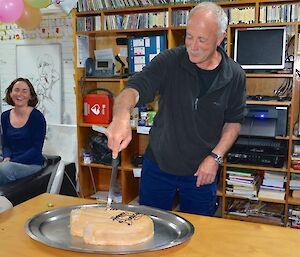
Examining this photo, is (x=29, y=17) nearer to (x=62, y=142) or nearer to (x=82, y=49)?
(x=82, y=49)

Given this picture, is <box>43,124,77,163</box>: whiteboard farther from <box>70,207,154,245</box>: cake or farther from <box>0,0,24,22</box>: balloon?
<box>70,207,154,245</box>: cake

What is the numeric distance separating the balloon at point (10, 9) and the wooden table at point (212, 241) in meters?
2.32

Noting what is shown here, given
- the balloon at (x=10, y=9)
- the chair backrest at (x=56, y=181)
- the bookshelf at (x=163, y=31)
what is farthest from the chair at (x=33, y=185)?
the balloon at (x=10, y=9)

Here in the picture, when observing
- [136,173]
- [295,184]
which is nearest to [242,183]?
[295,184]

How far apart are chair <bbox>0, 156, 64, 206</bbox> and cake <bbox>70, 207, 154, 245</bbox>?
199cm

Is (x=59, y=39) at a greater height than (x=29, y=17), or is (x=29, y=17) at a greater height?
(x=29, y=17)

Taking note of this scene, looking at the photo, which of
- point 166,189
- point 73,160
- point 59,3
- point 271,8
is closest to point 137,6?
point 59,3

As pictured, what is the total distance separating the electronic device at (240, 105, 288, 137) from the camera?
326 centimetres

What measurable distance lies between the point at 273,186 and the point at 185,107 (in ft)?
6.18

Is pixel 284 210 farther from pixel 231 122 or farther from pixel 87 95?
pixel 87 95

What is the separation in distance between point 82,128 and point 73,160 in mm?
465

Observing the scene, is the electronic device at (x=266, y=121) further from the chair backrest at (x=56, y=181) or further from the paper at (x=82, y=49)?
the paper at (x=82, y=49)

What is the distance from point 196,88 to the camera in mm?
1864

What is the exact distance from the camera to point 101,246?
1196 mm
